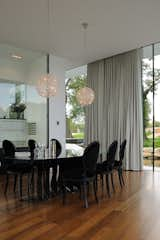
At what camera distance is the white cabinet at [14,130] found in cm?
687

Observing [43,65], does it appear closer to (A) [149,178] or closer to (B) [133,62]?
(B) [133,62]

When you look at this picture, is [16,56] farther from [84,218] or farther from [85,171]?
[84,218]

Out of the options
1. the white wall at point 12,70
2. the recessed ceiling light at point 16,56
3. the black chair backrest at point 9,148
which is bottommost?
the black chair backrest at point 9,148

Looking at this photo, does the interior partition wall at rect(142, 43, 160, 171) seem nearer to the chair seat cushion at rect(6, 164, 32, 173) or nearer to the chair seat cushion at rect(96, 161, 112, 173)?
the chair seat cushion at rect(96, 161, 112, 173)

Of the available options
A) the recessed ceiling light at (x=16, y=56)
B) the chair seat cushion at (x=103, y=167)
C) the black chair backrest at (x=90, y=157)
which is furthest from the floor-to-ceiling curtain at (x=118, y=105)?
the black chair backrest at (x=90, y=157)

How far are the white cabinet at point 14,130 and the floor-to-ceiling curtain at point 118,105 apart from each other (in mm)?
2242

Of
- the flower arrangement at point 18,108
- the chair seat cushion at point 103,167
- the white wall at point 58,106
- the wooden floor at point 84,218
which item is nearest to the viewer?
the wooden floor at point 84,218

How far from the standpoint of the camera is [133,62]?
7.15m

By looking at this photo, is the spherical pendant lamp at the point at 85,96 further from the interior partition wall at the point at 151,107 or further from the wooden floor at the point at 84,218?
the wooden floor at the point at 84,218

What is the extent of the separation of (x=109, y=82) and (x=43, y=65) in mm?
2102

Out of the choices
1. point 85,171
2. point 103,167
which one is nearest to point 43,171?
point 85,171

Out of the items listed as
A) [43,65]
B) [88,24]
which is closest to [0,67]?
[43,65]

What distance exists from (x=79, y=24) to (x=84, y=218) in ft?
13.0

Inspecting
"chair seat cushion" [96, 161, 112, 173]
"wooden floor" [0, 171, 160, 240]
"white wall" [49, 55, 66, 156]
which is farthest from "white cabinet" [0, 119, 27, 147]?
"chair seat cushion" [96, 161, 112, 173]
